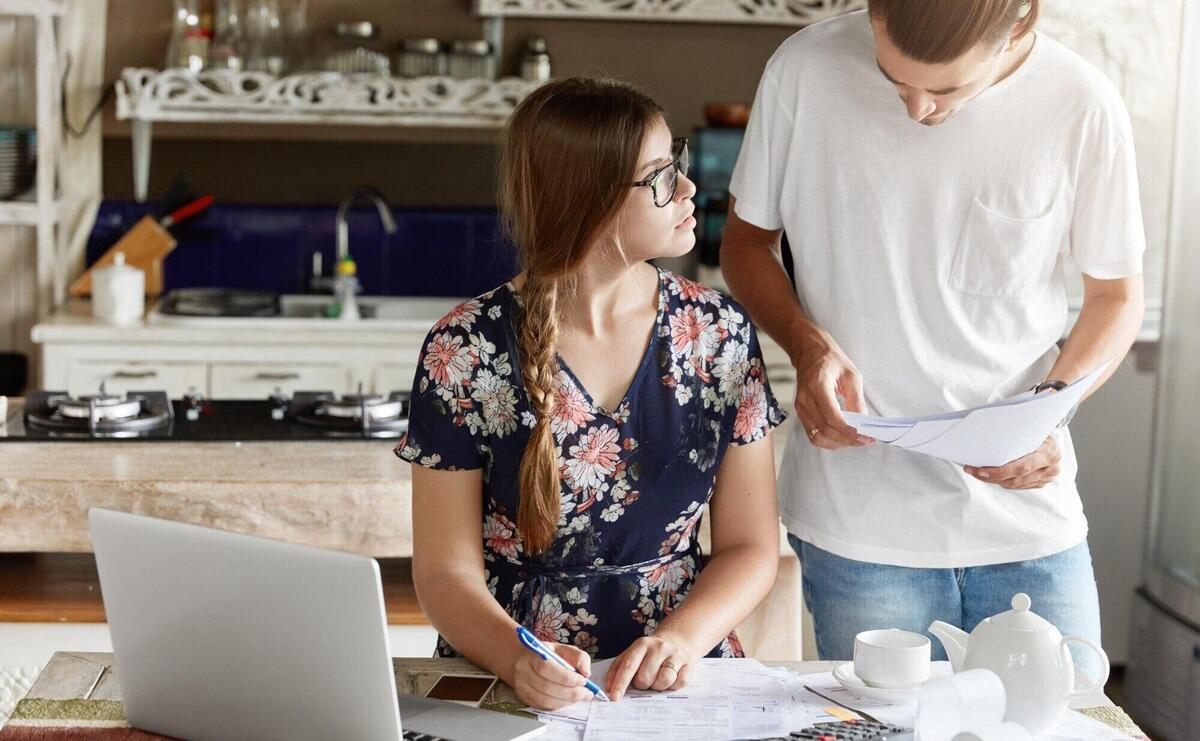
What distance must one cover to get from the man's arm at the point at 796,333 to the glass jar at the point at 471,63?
8.29ft

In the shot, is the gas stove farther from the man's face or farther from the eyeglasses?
the man's face

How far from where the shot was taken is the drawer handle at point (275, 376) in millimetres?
3869

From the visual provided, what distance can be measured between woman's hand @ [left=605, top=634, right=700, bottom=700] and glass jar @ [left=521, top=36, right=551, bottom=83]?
301cm

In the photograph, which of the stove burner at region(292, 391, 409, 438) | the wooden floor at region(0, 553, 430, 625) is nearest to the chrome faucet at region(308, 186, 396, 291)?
the stove burner at region(292, 391, 409, 438)

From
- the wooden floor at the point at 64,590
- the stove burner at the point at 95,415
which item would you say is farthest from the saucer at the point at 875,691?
the stove burner at the point at 95,415

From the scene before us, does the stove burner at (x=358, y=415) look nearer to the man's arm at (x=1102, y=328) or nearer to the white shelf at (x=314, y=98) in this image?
the man's arm at (x=1102, y=328)

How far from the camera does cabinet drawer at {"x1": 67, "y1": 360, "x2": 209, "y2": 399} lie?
12.6 feet

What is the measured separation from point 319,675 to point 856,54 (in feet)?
3.36

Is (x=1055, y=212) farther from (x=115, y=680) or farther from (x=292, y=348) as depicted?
(x=292, y=348)

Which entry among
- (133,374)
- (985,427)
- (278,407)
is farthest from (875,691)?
(133,374)

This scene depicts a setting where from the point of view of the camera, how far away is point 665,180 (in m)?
1.63

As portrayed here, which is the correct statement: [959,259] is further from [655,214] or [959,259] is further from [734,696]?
[734,696]

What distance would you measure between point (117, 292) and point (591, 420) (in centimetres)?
255

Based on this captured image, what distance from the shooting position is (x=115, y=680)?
1457mm
